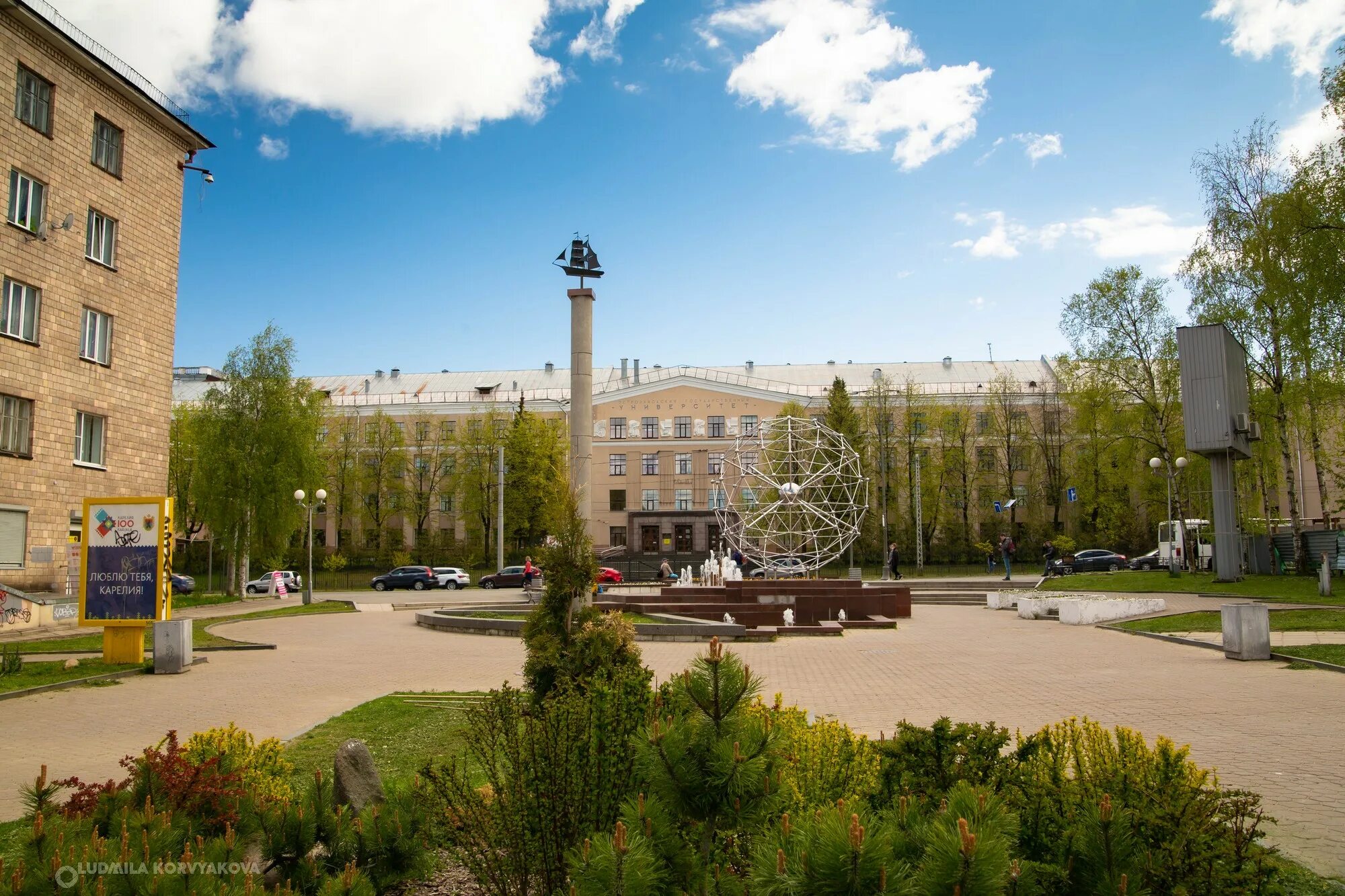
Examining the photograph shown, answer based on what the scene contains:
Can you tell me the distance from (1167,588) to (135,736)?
28227 millimetres

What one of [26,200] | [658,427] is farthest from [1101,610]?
[658,427]

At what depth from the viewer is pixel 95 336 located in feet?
79.6

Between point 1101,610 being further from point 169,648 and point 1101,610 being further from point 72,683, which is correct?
point 72,683

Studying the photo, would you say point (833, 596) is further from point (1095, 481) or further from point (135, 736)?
point (1095, 481)

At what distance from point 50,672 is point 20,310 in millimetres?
12325

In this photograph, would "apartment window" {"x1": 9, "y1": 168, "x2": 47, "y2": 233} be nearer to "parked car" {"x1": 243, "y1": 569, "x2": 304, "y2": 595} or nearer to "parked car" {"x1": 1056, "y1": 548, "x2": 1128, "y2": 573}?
"parked car" {"x1": 243, "y1": 569, "x2": 304, "y2": 595}

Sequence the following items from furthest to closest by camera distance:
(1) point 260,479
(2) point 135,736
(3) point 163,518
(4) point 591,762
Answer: (1) point 260,479 < (3) point 163,518 < (2) point 135,736 < (4) point 591,762

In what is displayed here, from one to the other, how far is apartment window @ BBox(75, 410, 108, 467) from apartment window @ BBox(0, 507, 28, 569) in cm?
230

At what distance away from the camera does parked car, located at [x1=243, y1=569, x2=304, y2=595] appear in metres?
44.6

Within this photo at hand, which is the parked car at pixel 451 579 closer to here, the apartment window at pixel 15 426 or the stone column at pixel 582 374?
the apartment window at pixel 15 426

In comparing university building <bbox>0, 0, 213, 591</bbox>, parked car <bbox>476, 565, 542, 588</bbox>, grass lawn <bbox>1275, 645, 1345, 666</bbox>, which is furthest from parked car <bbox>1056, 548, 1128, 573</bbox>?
university building <bbox>0, 0, 213, 591</bbox>

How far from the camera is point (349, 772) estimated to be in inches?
197

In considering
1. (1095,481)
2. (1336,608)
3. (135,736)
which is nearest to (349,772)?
(135,736)

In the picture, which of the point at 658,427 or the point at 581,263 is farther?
the point at 658,427
